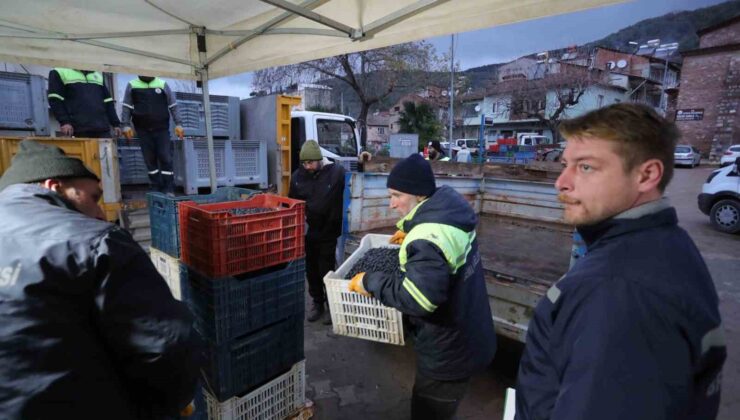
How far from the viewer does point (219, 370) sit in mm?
2152

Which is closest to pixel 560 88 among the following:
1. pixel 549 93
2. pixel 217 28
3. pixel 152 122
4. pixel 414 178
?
pixel 549 93

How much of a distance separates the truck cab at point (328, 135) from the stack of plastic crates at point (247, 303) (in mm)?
5130

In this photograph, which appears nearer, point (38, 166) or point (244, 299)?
point (38, 166)

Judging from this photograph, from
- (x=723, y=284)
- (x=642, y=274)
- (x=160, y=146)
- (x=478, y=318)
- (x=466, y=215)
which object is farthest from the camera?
(x=723, y=284)

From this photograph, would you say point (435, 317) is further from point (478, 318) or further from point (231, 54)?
point (231, 54)

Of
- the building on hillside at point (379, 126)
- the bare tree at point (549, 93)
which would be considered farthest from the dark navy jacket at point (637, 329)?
the building on hillside at point (379, 126)

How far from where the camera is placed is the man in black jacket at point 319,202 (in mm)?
4211

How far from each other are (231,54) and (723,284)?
7.37 m

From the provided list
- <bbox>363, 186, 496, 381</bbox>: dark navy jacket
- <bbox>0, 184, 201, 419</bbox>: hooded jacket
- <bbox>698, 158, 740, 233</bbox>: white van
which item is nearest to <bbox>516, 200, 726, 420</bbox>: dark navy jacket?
<bbox>363, 186, 496, 381</bbox>: dark navy jacket

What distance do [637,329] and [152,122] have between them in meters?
5.57

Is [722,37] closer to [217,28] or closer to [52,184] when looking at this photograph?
[217,28]

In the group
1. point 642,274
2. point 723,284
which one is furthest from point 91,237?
point 723,284

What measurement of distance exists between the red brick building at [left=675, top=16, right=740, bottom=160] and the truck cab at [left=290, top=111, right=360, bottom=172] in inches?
1240

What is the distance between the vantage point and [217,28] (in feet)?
11.1
